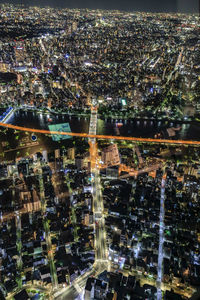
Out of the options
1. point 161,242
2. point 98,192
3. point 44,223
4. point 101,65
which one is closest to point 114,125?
point 98,192

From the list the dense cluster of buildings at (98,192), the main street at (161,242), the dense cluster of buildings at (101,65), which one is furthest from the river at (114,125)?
the main street at (161,242)

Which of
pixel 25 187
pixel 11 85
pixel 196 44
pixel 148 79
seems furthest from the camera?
pixel 196 44

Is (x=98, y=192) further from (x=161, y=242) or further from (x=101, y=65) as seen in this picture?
(x=101, y=65)

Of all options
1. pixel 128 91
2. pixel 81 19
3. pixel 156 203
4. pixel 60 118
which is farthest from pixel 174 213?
pixel 81 19

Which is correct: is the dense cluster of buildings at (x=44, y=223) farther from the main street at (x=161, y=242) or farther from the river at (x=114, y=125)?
the river at (x=114, y=125)

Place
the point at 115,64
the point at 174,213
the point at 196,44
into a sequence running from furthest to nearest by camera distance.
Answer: the point at 196,44 < the point at 115,64 < the point at 174,213

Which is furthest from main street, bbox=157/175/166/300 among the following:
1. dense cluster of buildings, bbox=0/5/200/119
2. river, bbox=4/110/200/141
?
dense cluster of buildings, bbox=0/5/200/119

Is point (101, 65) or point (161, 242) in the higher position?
point (101, 65)

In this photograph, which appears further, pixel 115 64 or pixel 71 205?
pixel 115 64

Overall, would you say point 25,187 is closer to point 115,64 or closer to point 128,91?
point 128,91

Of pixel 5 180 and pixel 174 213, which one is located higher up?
pixel 5 180

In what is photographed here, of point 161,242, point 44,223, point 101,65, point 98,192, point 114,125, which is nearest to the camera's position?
point 161,242
